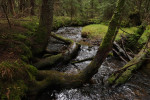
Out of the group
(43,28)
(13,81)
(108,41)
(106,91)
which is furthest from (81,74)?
(43,28)

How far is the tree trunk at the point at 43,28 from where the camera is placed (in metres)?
5.65

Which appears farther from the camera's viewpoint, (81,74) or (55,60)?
(55,60)

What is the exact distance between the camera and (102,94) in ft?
15.2

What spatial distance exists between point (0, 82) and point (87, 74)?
3.14 meters

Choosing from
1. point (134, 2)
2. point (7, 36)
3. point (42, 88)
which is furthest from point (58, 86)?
point (134, 2)

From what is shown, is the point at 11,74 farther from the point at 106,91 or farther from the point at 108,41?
the point at 106,91

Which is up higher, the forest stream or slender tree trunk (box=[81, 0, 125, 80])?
slender tree trunk (box=[81, 0, 125, 80])

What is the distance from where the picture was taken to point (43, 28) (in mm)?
5906

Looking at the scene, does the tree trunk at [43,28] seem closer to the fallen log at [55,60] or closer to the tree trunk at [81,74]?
the fallen log at [55,60]

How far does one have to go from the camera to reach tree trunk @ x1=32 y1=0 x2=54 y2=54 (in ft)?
18.5

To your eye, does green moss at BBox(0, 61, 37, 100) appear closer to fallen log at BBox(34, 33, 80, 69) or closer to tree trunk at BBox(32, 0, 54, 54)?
fallen log at BBox(34, 33, 80, 69)

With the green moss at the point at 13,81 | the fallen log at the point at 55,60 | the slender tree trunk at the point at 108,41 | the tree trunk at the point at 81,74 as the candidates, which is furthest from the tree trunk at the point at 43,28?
the slender tree trunk at the point at 108,41

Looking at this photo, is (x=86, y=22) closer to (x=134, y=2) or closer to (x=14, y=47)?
(x=134, y=2)

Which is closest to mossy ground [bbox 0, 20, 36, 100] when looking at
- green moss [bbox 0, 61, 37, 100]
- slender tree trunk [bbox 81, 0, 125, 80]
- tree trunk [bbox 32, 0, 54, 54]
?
green moss [bbox 0, 61, 37, 100]
